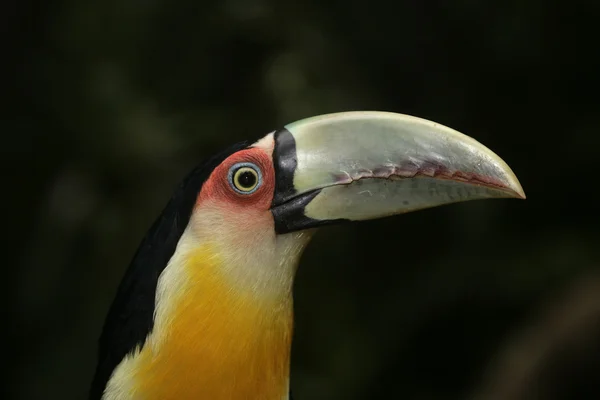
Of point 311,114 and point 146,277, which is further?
point 311,114

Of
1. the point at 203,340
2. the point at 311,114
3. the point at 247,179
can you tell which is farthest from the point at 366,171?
the point at 311,114

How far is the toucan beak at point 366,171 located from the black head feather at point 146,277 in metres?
0.16

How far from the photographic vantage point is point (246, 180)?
1.80 metres

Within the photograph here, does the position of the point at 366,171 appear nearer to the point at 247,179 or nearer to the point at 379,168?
the point at 379,168

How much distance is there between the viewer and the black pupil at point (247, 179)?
1796 mm

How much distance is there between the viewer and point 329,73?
3789 mm

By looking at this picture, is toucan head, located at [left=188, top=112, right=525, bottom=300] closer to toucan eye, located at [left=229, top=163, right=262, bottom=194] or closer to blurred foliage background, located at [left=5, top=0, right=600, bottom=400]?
toucan eye, located at [left=229, top=163, right=262, bottom=194]

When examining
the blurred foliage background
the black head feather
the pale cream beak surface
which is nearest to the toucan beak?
the pale cream beak surface

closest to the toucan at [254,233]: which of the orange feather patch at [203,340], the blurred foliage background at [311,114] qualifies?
the orange feather patch at [203,340]

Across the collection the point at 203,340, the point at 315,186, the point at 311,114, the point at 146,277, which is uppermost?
the point at 311,114

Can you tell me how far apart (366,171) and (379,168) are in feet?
0.10

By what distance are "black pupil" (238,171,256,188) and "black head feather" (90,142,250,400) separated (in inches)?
2.8

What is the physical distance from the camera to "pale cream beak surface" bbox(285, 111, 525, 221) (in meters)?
1.74

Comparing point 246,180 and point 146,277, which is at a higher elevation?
point 246,180
